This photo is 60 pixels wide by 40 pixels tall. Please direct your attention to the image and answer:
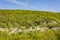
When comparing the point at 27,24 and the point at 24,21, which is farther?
the point at 24,21

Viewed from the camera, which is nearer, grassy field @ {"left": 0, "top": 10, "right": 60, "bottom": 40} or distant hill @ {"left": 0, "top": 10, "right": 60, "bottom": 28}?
grassy field @ {"left": 0, "top": 10, "right": 60, "bottom": 40}

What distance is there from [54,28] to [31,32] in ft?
11.3

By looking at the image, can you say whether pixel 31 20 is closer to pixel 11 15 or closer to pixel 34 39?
pixel 11 15

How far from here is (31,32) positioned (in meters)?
18.0

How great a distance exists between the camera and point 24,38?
16500 mm

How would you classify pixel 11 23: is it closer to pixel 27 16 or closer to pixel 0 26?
pixel 0 26

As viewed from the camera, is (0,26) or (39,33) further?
(0,26)

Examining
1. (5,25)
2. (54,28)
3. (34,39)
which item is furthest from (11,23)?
(34,39)

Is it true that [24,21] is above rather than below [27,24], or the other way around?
above

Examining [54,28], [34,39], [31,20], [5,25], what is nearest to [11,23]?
[5,25]

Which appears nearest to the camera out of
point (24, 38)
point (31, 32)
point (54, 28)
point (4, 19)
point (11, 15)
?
point (24, 38)

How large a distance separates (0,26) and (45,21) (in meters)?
5.65

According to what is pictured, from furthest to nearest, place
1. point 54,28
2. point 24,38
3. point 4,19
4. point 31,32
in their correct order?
1. point 4,19
2. point 54,28
3. point 31,32
4. point 24,38

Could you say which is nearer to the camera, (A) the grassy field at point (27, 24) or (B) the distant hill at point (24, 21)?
(A) the grassy field at point (27, 24)
